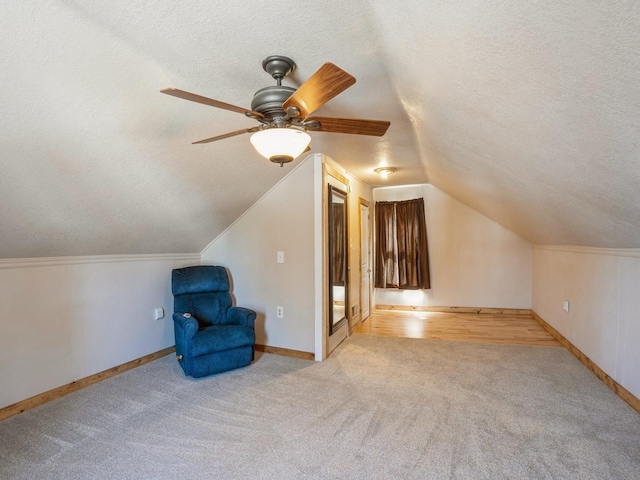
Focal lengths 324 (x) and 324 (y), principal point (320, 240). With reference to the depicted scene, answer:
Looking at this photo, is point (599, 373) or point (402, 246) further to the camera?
point (402, 246)

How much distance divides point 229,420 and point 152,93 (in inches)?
86.6

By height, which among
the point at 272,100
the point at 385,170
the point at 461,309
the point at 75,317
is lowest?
the point at 461,309

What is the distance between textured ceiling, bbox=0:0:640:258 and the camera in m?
1.17

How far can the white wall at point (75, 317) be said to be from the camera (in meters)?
2.43

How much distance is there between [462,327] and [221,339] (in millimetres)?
3442

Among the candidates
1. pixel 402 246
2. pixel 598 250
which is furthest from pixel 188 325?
pixel 402 246

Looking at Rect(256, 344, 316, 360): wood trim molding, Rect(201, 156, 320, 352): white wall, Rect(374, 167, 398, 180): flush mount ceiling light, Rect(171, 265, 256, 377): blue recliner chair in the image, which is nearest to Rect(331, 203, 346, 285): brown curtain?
Rect(201, 156, 320, 352): white wall

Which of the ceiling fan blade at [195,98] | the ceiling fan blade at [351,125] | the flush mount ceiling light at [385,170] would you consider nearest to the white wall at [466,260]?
the flush mount ceiling light at [385,170]

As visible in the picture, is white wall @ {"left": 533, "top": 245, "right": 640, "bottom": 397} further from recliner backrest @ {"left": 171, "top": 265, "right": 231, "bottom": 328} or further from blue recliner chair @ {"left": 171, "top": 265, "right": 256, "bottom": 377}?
recliner backrest @ {"left": 171, "top": 265, "right": 231, "bottom": 328}

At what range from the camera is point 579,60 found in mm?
1070

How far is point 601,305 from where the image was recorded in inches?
118

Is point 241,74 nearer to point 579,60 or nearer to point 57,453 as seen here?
point 579,60

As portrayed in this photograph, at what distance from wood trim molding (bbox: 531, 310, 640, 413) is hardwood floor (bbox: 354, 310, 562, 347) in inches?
3.2

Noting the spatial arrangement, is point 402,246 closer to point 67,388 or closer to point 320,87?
point 320,87
